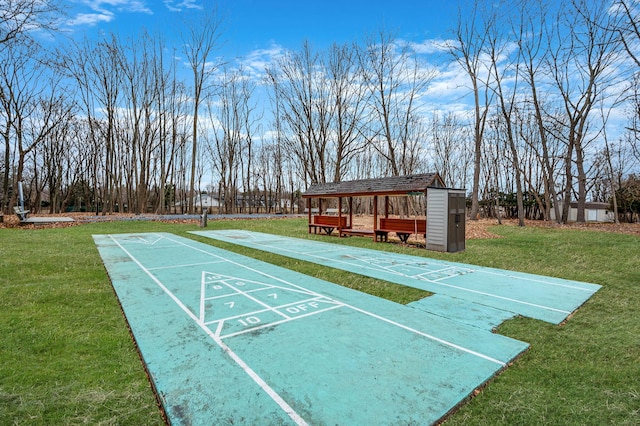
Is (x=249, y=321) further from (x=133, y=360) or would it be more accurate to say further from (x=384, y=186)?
(x=384, y=186)

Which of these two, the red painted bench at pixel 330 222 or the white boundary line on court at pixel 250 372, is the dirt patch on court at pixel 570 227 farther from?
the white boundary line on court at pixel 250 372

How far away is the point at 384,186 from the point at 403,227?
174cm

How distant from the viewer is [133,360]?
3191 mm

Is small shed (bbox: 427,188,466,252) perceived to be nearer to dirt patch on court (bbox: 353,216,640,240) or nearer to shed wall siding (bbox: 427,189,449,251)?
shed wall siding (bbox: 427,189,449,251)

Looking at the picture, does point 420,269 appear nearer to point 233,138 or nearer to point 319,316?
point 319,316

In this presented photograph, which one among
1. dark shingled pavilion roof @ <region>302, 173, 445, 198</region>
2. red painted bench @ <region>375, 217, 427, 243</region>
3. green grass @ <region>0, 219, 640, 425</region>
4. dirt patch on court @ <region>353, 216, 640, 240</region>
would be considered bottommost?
green grass @ <region>0, 219, 640, 425</region>

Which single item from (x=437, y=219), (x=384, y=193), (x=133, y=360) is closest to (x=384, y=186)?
(x=384, y=193)

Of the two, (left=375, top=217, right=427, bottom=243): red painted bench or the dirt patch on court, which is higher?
(left=375, top=217, right=427, bottom=243): red painted bench

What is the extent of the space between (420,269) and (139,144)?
2817 centimetres

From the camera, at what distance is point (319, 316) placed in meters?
4.46

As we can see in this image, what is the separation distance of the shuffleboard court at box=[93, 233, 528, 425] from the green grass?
0.19 m

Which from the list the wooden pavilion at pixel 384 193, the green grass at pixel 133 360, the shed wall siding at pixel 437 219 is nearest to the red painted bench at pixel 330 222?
the wooden pavilion at pixel 384 193

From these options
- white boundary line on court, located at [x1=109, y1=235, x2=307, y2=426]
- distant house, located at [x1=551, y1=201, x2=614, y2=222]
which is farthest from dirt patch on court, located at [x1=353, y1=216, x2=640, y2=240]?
distant house, located at [x1=551, y1=201, x2=614, y2=222]

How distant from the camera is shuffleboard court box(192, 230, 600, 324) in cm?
493
